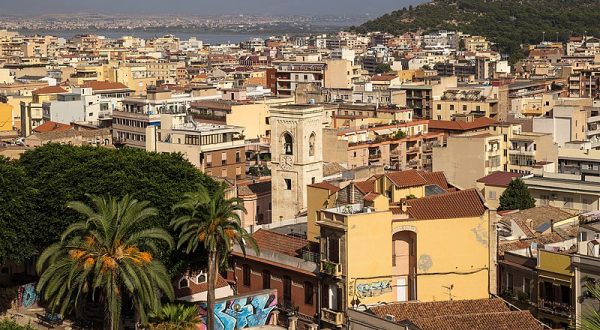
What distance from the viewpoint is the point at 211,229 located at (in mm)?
29281

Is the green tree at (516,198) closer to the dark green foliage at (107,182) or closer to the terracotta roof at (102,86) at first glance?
the dark green foliage at (107,182)

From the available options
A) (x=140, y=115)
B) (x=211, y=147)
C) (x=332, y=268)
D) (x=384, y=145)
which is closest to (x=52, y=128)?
(x=140, y=115)

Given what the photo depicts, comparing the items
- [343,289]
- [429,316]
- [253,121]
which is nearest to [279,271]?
[343,289]

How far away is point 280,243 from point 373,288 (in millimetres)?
5011

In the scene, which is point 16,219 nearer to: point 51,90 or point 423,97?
point 423,97

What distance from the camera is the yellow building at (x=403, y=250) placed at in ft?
95.7

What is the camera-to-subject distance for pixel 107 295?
1059 inches

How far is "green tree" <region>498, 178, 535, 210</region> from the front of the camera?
1674 inches

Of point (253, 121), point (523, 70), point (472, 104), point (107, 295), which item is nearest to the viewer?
point (107, 295)

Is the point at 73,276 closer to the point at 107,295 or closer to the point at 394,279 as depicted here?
the point at 107,295

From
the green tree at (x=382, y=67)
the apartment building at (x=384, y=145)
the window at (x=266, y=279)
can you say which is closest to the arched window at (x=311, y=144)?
the window at (x=266, y=279)

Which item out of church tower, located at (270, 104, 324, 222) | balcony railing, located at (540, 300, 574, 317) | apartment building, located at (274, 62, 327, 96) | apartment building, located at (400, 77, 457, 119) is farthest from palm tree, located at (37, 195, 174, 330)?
apartment building, located at (274, 62, 327, 96)

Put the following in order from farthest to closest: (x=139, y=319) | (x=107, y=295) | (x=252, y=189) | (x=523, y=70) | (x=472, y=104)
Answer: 1. (x=523, y=70)
2. (x=472, y=104)
3. (x=252, y=189)
4. (x=139, y=319)
5. (x=107, y=295)

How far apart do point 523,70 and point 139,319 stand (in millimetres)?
96904
